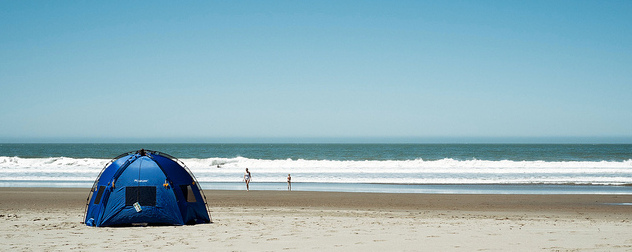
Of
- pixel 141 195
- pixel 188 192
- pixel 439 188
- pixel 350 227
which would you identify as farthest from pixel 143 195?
pixel 439 188

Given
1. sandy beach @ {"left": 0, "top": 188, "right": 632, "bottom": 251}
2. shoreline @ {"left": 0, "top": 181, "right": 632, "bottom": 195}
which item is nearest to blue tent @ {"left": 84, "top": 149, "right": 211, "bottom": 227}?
sandy beach @ {"left": 0, "top": 188, "right": 632, "bottom": 251}

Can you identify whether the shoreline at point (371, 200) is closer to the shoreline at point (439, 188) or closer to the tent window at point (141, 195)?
the shoreline at point (439, 188)

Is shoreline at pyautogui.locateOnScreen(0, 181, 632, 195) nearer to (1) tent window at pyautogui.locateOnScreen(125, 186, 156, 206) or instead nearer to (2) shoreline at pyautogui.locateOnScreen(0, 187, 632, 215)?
(2) shoreline at pyautogui.locateOnScreen(0, 187, 632, 215)

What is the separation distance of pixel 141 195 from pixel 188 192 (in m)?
1.19

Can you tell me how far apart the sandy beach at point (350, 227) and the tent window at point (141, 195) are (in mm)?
696

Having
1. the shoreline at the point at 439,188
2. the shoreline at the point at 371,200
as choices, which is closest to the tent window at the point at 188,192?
the shoreline at the point at 371,200

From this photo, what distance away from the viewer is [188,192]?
1359cm

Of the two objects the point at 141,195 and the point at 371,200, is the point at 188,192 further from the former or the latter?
the point at 371,200

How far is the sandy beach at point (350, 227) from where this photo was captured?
10.4 metres

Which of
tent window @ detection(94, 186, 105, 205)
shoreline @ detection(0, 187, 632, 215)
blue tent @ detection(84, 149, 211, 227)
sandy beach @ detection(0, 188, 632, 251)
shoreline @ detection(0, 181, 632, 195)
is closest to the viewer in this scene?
sandy beach @ detection(0, 188, 632, 251)

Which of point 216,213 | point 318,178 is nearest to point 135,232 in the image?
point 216,213

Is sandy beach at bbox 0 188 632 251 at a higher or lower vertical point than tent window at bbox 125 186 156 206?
lower

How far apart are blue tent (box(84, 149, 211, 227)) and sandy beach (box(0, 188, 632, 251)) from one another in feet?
1.23

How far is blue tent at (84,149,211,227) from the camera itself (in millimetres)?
12789
